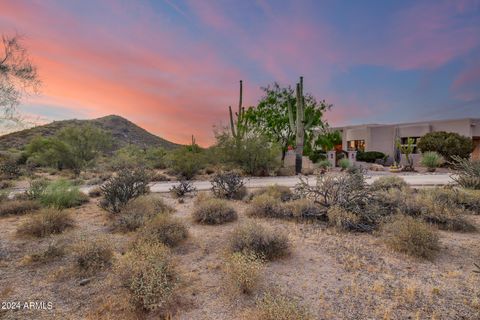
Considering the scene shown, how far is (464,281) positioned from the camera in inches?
147

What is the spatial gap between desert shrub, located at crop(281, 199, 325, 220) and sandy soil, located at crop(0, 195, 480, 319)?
1.27 m

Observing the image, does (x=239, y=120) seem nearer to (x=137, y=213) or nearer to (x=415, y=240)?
(x=137, y=213)

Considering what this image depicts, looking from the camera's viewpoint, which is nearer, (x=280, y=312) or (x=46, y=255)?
(x=280, y=312)

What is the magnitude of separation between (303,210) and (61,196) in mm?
7674

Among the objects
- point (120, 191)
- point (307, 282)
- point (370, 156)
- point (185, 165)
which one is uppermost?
point (370, 156)

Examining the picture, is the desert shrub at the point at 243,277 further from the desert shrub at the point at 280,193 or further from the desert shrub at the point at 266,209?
the desert shrub at the point at 280,193

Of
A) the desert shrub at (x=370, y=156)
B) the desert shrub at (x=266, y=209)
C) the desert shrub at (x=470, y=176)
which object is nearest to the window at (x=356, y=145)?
the desert shrub at (x=370, y=156)

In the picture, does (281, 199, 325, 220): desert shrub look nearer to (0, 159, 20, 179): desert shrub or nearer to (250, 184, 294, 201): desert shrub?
(250, 184, 294, 201): desert shrub

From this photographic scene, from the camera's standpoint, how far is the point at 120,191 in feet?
25.2

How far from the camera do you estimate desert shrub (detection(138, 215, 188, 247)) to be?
4.90m

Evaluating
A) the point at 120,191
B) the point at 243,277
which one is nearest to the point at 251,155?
the point at 120,191

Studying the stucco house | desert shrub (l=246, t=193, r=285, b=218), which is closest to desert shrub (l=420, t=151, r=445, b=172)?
the stucco house

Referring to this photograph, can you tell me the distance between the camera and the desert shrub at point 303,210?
22.6 ft

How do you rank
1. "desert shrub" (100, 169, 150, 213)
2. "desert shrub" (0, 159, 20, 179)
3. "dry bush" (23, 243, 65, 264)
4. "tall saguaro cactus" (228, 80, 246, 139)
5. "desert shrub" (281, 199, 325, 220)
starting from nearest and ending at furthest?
"dry bush" (23, 243, 65, 264), "desert shrub" (281, 199, 325, 220), "desert shrub" (100, 169, 150, 213), "desert shrub" (0, 159, 20, 179), "tall saguaro cactus" (228, 80, 246, 139)
